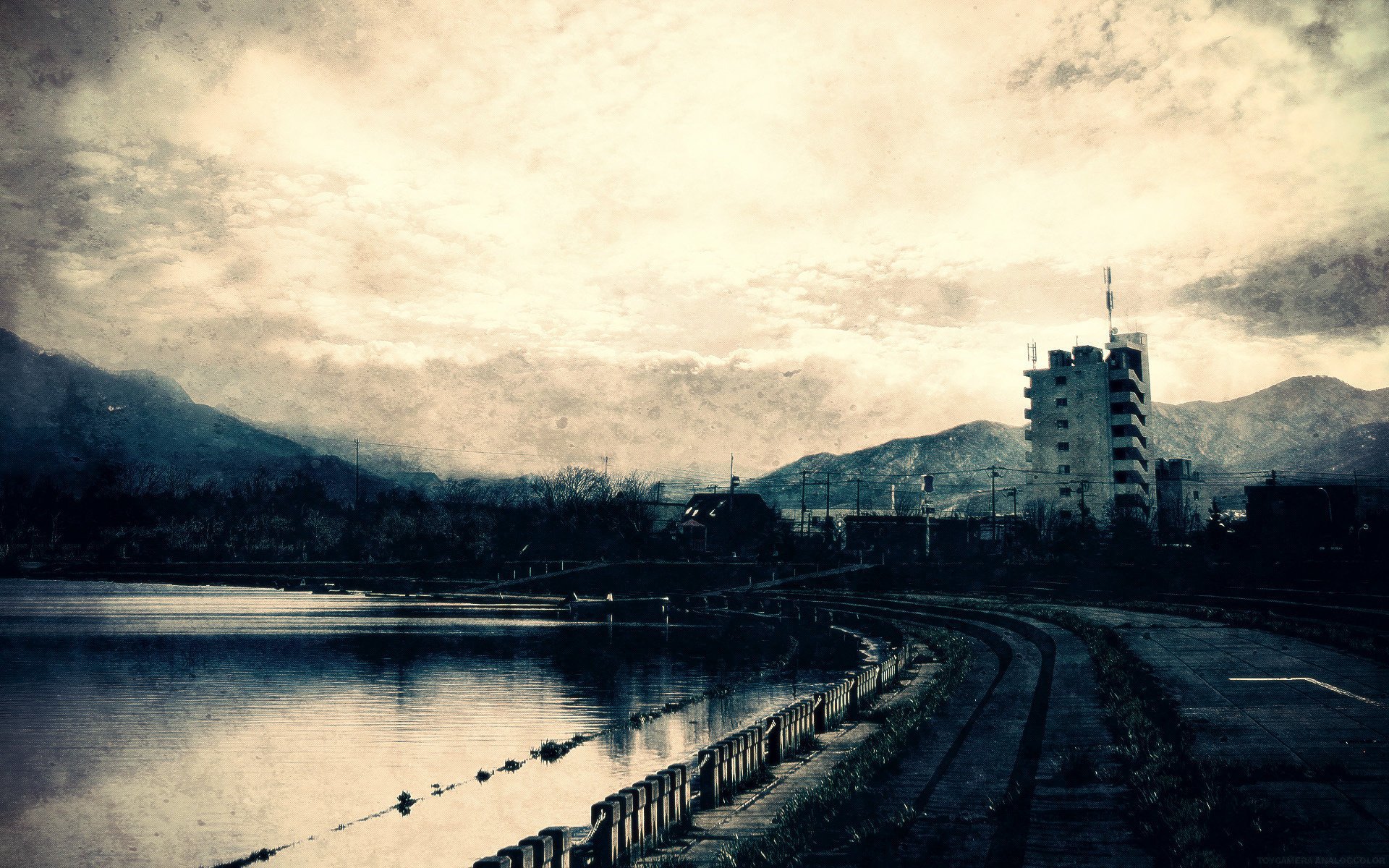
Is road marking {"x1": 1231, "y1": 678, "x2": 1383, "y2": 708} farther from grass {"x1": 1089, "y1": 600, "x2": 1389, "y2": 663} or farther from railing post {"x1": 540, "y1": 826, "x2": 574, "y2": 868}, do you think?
railing post {"x1": 540, "y1": 826, "x2": 574, "y2": 868}

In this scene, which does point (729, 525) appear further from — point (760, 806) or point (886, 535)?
point (760, 806)

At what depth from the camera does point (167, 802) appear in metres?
19.8

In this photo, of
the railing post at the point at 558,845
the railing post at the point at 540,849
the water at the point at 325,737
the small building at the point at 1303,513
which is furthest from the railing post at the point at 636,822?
the small building at the point at 1303,513

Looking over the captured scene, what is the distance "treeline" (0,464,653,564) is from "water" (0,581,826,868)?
76.1 m

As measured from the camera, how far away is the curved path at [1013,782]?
9680 millimetres

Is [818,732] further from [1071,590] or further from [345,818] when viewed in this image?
[1071,590]

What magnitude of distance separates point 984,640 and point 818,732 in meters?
17.3

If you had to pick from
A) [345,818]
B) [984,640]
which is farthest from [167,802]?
[984,640]

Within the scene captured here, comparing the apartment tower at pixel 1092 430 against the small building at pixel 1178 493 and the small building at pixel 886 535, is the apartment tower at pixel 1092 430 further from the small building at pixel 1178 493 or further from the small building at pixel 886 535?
the small building at pixel 886 535

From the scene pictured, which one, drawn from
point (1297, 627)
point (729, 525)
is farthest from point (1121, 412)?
point (1297, 627)

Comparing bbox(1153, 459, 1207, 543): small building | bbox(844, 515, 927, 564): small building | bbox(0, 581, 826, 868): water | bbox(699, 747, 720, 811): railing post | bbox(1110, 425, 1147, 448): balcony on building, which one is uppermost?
bbox(1110, 425, 1147, 448): balcony on building

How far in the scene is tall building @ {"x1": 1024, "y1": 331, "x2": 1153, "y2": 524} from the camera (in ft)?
436

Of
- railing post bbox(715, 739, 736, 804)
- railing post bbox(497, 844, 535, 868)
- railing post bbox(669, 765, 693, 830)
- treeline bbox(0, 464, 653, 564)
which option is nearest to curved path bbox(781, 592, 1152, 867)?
railing post bbox(715, 739, 736, 804)

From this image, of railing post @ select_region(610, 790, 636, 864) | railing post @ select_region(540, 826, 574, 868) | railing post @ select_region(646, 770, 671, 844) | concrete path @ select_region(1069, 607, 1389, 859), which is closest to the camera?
railing post @ select_region(540, 826, 574, 868)
